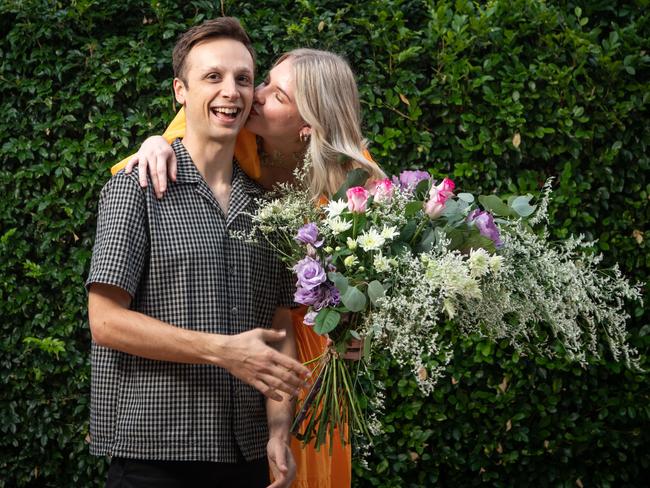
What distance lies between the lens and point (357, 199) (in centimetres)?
243

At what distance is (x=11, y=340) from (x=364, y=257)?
8.02 feet

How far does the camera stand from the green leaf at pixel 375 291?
227cm

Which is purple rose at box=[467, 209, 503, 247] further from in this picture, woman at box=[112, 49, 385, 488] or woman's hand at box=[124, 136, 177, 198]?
woman's hand at box=[124, 136, 177, 198]

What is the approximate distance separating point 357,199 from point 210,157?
52 centimetres

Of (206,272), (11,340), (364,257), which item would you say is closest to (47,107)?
(11,340)

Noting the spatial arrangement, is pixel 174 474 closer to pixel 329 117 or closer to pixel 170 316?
pixel 170 316

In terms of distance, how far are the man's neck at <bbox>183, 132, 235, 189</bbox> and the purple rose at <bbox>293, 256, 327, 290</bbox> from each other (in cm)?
46

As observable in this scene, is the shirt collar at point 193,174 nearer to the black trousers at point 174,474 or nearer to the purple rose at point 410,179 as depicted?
the purple rose at point 410,179

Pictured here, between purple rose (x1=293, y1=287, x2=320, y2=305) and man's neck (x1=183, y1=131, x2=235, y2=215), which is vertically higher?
man's neck (x1=183, y1=131, x2=235, y2=215)

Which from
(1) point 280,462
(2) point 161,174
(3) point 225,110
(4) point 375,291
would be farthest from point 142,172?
(1) point 280,462

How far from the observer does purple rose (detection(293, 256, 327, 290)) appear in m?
2.36

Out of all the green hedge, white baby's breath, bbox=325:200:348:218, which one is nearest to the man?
white baby's breath, bbox=325:200:348:218

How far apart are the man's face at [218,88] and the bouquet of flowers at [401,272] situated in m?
0.28

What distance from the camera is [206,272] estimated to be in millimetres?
2484
